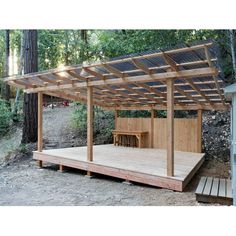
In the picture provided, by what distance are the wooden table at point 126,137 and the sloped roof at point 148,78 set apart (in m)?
1.05

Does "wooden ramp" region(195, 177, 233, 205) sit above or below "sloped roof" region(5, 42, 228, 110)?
below

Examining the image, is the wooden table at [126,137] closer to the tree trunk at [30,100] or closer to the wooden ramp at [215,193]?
the tree trunk at [30,100]

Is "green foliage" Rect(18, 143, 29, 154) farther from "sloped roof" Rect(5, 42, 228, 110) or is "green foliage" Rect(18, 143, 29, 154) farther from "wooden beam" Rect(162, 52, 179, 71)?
"wooden beam" Rect(162, 52, 179, 71)

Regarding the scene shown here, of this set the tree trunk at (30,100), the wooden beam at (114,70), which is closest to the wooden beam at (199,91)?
the wooden beam at (114,70)

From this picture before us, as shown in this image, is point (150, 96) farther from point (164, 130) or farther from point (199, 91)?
point (199, 91)

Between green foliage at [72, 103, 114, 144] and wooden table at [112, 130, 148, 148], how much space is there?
3.25ft

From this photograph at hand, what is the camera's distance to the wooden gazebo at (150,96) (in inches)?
195

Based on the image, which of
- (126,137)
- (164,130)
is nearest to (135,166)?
(164,130)

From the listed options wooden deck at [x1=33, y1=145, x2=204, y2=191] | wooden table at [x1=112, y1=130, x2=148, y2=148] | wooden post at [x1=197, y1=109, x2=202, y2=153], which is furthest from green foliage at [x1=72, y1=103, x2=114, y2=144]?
wooden post at [x1=197, y1=109, x2=202, y2=153]

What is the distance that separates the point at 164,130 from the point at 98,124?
11.7 feet

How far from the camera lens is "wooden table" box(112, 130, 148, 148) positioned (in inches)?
391

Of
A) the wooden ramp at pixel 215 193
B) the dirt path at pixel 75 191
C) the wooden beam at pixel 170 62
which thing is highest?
the wooden beam at pixel 170 62
